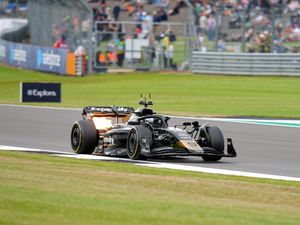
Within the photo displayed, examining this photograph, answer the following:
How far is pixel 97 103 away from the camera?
27812 mm

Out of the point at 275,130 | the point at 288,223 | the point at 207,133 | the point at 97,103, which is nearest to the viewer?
the point at 288,223

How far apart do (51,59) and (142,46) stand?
12.8 ft

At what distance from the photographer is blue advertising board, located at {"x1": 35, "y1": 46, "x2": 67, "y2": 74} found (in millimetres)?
40094

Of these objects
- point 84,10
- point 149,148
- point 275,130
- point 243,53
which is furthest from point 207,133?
point 84,10

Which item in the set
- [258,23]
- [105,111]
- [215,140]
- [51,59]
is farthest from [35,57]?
[215,140]

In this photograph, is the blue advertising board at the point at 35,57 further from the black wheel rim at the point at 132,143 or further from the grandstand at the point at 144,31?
the black wheel rim at the point at 132,143

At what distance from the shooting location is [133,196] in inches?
399

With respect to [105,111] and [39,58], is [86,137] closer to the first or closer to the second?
[105,111]

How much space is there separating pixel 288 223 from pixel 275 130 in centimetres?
1121

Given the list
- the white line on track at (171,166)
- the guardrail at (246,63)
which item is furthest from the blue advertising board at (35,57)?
the white line on track at (171,166)

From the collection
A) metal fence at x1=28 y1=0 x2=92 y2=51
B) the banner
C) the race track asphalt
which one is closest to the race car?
the race track asphalt

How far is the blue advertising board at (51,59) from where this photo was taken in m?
40.1

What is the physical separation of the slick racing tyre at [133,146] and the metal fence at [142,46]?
2677cm

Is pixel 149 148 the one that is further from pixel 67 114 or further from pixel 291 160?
pixel 67 114
